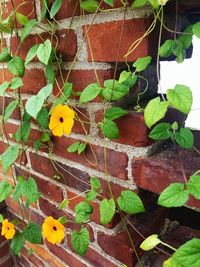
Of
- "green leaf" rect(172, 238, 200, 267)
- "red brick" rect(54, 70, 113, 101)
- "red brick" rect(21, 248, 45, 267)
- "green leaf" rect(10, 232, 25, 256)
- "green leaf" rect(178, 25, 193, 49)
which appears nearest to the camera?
"green leaf" rect(172, 238, 200, 267)

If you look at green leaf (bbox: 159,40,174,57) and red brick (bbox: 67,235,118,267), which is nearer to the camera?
green leaf (bbox: 159,40,174,57)

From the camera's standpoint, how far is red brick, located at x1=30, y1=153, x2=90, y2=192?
833 millimetres

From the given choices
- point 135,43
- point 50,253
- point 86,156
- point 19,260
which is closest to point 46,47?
point 135,43

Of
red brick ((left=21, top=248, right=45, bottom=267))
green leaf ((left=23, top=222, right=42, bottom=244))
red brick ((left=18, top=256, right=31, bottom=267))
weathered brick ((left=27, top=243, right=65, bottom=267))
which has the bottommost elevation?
red brick ((left=18, top=256, right=31, bottom=267))

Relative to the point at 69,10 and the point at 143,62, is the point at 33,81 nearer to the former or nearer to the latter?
the point at 69,10

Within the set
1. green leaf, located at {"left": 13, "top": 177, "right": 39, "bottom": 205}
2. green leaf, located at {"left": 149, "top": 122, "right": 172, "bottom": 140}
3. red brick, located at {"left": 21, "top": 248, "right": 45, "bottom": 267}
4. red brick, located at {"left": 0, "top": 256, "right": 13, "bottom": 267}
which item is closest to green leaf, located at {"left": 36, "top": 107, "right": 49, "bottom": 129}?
green leaf, located at {"left": 13, "top": 177, "right": 39, "bottom": 205}

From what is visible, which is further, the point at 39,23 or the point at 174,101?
the point at 39,23

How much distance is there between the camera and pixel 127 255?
0.78m

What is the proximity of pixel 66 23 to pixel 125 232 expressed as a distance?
22.3 inches

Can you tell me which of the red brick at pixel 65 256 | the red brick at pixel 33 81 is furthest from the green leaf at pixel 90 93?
the red brick at pixel 65 256

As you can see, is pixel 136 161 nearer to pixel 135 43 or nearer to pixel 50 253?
pixel 135 43

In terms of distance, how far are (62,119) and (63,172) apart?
272 mm

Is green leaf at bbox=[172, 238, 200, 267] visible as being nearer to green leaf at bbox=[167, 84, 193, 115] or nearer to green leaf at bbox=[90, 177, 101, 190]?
green leaf at bbox=[167, 84, 193, 115]

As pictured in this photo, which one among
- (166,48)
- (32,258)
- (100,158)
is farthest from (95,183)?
(32,258)
